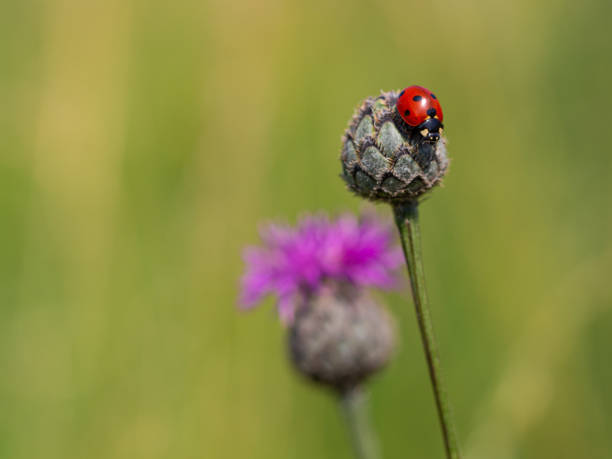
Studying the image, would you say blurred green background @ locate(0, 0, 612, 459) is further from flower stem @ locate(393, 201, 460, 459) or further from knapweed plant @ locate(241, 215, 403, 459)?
flower stem @ locate(393, 201, 460, 459)

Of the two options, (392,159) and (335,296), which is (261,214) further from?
(392,159)

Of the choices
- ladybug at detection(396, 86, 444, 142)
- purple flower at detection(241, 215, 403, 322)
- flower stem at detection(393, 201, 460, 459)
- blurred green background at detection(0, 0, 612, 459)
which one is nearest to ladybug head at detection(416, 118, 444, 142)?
ladybug at detection(396, 86, 444, 142)

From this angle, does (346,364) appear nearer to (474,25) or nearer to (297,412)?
(297,412)

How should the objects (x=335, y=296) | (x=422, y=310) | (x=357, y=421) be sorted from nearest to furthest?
(x=422, y=310) < (x=357, y=421) < (x=335, y=296)

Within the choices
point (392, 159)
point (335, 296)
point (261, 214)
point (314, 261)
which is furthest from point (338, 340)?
point (261, 214)

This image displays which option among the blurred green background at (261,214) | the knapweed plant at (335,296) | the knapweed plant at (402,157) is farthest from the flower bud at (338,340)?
the knapweed plant at (402,157)

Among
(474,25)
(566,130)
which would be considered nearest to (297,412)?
(566,130)
